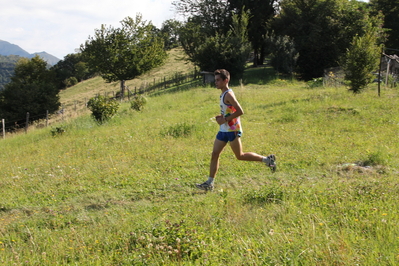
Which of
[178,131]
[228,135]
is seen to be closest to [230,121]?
[228,135]

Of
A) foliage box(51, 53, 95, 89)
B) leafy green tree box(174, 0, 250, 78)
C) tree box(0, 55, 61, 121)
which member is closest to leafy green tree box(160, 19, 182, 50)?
leafy green tree box(174, 0, 250, 78)

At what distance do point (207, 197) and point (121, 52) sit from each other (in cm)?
3061

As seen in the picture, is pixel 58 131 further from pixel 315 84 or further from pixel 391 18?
pixel 391 18

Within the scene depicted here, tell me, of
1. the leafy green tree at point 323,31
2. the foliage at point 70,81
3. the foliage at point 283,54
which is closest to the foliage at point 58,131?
the foliage at point 283,54

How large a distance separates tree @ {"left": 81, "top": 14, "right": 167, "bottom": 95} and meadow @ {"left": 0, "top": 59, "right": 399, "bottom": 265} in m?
22.6

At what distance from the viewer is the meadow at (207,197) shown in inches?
128

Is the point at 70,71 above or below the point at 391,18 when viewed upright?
below

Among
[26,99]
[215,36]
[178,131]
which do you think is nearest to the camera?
[178,131]

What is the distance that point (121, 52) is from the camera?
3331cm

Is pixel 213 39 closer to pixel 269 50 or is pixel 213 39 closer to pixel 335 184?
pixel 269 50

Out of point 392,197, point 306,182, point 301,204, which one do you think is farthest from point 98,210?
A: point 392,197

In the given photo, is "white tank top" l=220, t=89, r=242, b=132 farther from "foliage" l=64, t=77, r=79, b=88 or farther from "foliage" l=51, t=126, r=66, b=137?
"foliage" l=64, t=77, r=79, b=88

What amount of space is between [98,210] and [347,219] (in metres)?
3.60

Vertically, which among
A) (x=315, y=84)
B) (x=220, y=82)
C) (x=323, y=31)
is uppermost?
(x=323, y=31)
